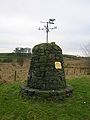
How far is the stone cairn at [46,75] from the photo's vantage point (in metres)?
11.1

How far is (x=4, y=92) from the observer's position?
1307 cm

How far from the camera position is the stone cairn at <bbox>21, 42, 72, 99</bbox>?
36.5 feet

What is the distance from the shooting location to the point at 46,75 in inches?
445

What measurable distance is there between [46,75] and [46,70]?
21cm

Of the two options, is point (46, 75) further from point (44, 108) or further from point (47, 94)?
point (44, 108)

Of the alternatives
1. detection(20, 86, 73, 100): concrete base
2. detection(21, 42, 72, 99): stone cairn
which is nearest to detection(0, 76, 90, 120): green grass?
detection(20, 86, 73, 100): concrete base

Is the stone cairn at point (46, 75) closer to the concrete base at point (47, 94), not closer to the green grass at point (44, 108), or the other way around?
the concrete base at point (47, 94)

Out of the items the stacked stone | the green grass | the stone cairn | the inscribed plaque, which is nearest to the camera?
the green grass

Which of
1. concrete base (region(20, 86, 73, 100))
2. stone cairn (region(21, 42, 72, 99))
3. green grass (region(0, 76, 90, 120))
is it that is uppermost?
stone cairn (region(21, 42, 72, 99))

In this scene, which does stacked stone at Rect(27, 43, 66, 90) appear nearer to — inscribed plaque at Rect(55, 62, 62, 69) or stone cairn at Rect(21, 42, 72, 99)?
stone cairn at Rect(21, 42, 72, 99)

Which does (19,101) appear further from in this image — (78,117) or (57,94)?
(78,117)

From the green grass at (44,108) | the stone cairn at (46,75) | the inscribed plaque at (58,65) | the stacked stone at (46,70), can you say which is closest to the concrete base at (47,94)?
the stone cairn at (46,75)

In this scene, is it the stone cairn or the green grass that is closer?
the green grass

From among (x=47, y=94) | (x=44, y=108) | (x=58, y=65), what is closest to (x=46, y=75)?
(x=58, y=65)
